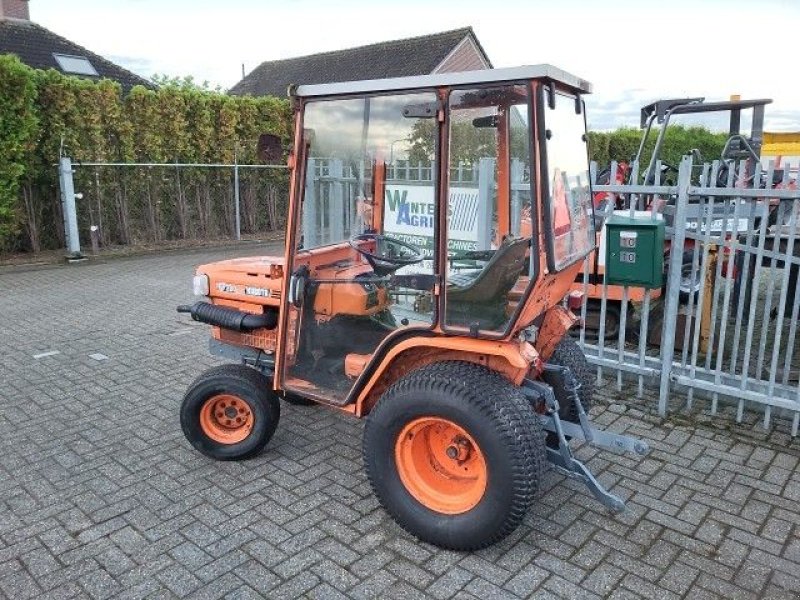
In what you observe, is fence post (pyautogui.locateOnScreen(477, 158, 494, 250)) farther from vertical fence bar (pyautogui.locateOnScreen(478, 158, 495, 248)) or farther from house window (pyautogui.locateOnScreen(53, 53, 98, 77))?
house window (pyautogui.locateOnScreen(53, 53, 98, 77))

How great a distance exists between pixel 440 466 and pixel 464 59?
21.0 m

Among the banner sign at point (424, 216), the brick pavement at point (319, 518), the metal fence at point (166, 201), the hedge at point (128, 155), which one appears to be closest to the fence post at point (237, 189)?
the metal fence at point (166, 201)

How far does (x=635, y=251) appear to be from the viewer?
4.60 meters

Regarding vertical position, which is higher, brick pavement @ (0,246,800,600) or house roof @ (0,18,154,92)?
house roof @ (0,18,154,92)

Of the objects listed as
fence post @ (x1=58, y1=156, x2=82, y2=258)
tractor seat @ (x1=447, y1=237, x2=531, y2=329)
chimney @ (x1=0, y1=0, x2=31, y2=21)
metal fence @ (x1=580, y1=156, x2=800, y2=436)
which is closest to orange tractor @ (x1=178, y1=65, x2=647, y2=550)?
tractor seat @ (x1=447, y1=237, x2=531, y2=329)

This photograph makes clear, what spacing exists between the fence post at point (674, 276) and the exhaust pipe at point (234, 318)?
2768mm

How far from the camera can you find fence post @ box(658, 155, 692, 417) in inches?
169

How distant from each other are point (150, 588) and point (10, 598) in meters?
0.55

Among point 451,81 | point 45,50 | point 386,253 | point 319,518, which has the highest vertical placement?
point 45,50

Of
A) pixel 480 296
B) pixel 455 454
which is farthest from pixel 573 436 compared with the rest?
pixel 480 296

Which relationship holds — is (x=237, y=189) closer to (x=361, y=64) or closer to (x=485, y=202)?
(x=485, y=202)

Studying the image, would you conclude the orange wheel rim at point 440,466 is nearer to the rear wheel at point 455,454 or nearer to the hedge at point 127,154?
the rear wheel at point 455,454

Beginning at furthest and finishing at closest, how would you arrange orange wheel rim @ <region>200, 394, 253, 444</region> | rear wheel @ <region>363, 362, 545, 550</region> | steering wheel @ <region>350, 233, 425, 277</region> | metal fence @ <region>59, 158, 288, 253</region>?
metal fence @ <region>59, 158, 288, 253</region>
orange wheel rim @ <region>200, 394, 253, 444</region>
steering wheel @ <region>350, 233, 425, 277</region>
rear wheel @ <region>363, 362, 545, 550</region>

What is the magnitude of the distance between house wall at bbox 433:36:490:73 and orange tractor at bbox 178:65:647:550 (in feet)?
58.3
